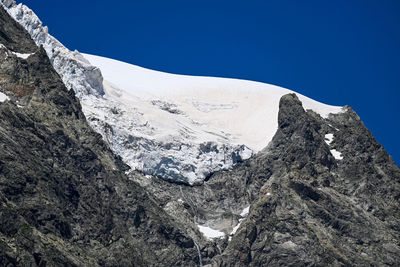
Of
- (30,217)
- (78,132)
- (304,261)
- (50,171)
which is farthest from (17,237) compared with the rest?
(304,261)

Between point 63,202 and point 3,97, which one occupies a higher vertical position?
point 3,97

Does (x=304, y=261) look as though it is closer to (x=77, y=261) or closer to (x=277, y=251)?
(x=277, y=251)

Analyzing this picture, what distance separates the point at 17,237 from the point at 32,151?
2656 cm

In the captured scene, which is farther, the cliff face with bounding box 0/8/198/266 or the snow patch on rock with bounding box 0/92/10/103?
the snow patch on rock with bounding box 0/92/10/103

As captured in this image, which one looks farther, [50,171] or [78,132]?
[78,132]

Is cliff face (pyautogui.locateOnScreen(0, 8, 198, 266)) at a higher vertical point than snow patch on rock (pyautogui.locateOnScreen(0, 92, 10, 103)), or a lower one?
lower

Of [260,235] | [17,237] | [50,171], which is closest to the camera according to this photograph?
[17,237]

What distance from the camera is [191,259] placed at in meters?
192

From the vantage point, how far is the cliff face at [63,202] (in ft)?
538

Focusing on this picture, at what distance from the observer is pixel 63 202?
179 metres

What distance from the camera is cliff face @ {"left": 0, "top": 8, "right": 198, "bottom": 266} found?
164000 mm

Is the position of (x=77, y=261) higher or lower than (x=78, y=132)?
lower

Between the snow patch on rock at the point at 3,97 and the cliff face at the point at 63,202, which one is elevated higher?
the snow patch on rock at the point at 3,97

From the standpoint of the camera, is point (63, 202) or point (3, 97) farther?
point (3, 97)
